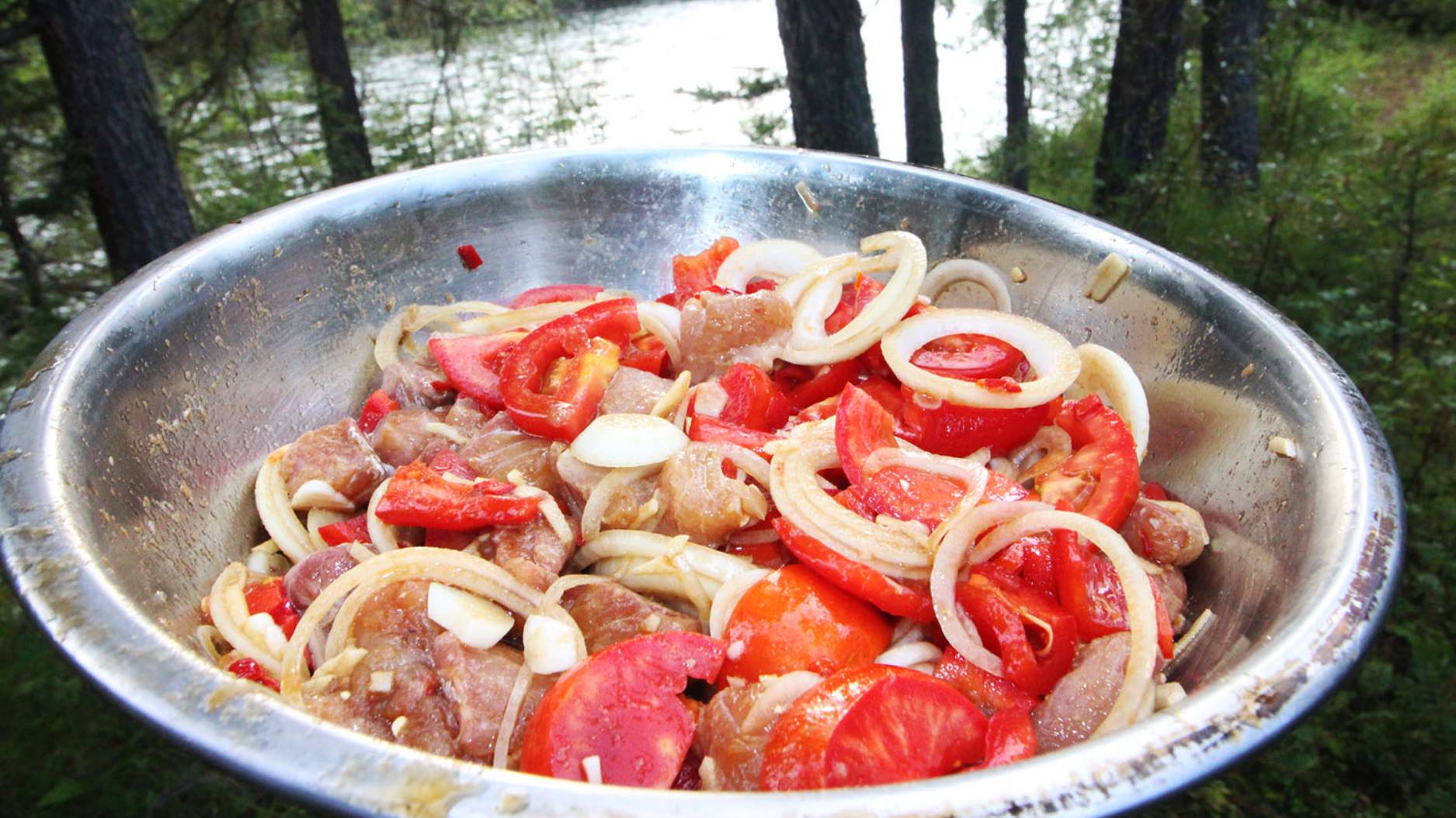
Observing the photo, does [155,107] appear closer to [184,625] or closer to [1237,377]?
[184,625]

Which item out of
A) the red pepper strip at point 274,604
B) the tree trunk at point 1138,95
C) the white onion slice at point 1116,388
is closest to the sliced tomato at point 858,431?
the white onion slice at point 1116,388

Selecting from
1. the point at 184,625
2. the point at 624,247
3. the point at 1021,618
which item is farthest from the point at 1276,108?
the point at 184,625

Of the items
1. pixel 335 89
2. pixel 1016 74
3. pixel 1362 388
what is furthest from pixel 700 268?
pixel 1016 74

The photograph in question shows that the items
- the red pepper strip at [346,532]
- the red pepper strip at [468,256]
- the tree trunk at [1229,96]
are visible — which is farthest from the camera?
the tree trunk at [1229,96]

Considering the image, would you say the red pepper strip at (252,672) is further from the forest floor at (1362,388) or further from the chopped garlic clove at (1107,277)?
the chopped garlic clove at (1107,277)

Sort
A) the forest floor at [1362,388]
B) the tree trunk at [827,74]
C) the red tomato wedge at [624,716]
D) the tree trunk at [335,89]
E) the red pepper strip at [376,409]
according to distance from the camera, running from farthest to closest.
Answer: the tree trunk at [335,89] < the tree trunk at [827,74] < the forest floor at [1362,388] < the red pepper strip at [376,409] < the red tomato wedge at [624,716]

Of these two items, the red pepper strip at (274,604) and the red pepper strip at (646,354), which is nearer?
the red pepper strip at (274,604)
